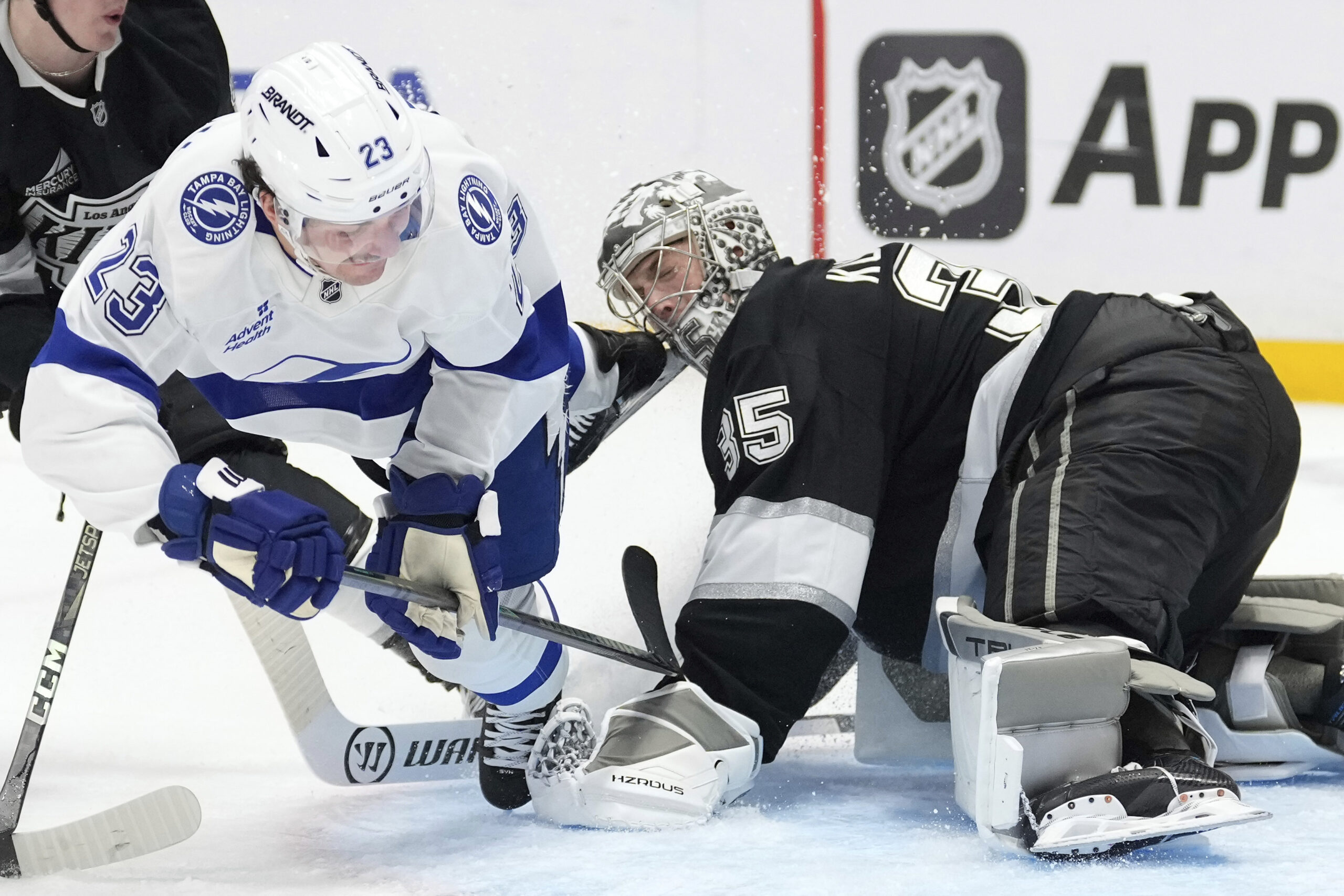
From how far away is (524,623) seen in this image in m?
2.09

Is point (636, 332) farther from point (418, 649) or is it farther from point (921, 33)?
point (921, 33)

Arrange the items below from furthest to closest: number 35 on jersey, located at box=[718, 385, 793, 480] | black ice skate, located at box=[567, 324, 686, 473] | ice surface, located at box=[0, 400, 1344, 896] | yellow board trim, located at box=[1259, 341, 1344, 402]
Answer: yellow board trim, located at box=[1259, 341, 1344, 402] → black ice skate, located at box=[567, 324, 686, 473] → number 35 on jersey, located at box=[718, 385, 793, 480] → ice surface, located at box=[0, 400, 1344, 896]

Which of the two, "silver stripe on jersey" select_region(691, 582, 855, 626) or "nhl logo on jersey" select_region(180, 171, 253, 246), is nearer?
"nhl logo on jersey" select_region(180, 171, 253, 246)

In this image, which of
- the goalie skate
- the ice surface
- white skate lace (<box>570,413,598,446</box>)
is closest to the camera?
the ice surface

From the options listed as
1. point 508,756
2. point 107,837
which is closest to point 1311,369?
point 508,756

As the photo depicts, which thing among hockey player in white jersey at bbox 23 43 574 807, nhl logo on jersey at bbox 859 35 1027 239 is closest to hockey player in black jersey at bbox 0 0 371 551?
hockey player in white jersey at bbox 23 43 574 807

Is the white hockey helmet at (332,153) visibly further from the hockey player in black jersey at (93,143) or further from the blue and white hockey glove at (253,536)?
the hockey player in black jersey at (93,143)

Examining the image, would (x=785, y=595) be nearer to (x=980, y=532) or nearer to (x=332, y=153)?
(x=980, y=532)

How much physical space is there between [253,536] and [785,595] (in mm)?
733

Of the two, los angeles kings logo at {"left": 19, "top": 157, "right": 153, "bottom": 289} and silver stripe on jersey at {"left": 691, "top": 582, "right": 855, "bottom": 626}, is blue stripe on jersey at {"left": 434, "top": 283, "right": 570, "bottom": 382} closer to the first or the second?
silver stripe on jersey at {"left": 691, "top": 582, "right": 855, "bottom": 626}

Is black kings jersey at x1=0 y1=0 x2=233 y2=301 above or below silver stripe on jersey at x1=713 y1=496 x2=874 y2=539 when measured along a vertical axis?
above

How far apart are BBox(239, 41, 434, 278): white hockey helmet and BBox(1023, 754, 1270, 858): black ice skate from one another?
39.4 inches

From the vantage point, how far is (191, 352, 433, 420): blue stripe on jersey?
1.97m

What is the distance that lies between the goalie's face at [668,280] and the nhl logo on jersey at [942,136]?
203cm
